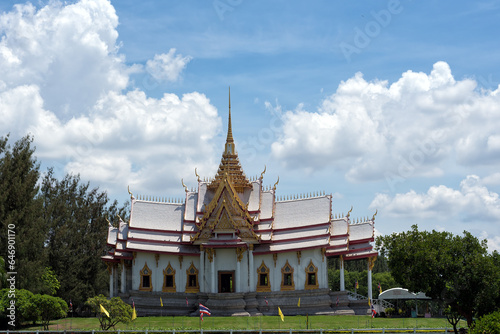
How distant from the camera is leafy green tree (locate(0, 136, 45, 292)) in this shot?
47.6m

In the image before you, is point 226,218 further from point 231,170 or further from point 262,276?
point 231,170

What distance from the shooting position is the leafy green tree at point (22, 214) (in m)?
47.6

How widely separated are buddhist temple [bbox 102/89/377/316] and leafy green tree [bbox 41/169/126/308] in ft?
37.0

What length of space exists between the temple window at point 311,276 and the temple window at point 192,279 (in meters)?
9.33

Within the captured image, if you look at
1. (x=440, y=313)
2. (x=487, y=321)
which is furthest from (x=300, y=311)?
(x=487, y=321)

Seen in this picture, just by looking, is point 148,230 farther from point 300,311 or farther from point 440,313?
point 440,313

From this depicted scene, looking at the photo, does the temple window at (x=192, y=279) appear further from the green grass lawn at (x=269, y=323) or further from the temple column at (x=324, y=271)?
the temple column at (x=324, y=271)

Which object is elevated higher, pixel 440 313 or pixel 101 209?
pixel 101 209

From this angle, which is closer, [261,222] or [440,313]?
[440,313]

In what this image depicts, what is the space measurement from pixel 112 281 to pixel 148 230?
7.16 meters

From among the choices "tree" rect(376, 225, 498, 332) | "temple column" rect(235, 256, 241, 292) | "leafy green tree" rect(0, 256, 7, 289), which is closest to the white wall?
"temple column" rect(235, 256, 241, 292)

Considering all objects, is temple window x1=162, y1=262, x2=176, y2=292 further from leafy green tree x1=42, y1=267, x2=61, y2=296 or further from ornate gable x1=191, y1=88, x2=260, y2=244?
leafy green tree x1=42, y1=267, x2=61, y2=296

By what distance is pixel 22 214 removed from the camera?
48.4 metres

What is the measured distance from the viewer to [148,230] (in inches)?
2116
